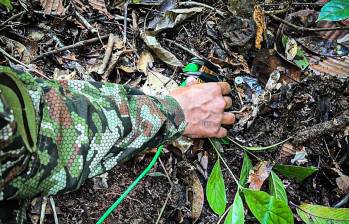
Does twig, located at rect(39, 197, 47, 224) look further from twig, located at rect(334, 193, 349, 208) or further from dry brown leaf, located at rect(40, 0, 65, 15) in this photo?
twig, located at rect(334, 193, 349, 208)

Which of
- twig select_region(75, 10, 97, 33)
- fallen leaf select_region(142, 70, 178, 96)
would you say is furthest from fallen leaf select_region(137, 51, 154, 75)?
twig select_region(75, 10, 97, 33)

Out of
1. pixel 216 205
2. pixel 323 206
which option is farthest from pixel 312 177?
pixel 216 205

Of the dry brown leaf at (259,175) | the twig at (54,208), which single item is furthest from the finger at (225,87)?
the twig at (54,208)

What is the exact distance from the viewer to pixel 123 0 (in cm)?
222

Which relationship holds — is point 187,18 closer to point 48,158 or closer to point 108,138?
point 108,138

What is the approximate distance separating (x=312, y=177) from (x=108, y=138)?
0.93m

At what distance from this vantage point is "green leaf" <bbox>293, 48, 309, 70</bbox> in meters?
2.06

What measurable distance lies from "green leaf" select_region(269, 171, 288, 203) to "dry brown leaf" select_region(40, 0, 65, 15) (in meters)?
1.18

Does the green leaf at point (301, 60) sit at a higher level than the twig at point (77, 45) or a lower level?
lower

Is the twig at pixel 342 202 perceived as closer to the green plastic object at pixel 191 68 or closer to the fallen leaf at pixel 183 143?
the fallen leaf at pixel 183 143

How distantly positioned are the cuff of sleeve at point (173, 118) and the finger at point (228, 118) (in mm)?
215

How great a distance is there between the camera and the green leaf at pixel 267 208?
1667mm

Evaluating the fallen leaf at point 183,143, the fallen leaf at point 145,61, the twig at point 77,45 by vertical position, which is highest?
the twig at point 77,45

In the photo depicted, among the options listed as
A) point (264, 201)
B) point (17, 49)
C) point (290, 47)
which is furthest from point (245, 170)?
point (17, 49)
